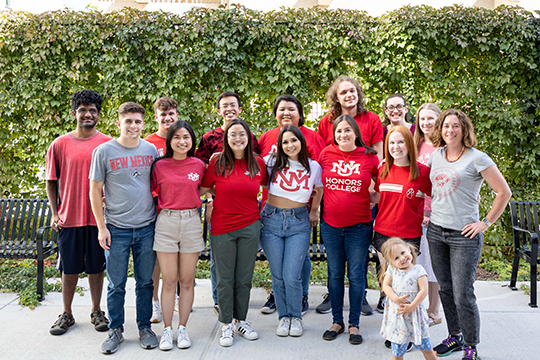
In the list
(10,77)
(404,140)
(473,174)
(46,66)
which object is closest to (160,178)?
(404,140)

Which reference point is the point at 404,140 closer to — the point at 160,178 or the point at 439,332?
the point at 439,332

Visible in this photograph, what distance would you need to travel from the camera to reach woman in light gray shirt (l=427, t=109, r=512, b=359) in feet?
9.78

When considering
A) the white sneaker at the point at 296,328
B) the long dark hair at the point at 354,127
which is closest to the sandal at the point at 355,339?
the white sneaker at the point at 296,328

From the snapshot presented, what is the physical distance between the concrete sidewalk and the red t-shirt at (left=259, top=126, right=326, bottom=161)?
1605 millimetres

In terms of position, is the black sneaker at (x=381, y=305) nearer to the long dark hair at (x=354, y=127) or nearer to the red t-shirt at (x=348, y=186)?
the red t-shirt at (x=348, y=186)

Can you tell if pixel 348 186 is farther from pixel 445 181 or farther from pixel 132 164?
pixel 132 164

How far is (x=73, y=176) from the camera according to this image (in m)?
3.54

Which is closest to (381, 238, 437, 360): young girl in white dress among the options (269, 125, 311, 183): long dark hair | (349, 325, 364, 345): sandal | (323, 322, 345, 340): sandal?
(349, 325, 364, 345): sandal

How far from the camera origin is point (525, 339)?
3.45 metres

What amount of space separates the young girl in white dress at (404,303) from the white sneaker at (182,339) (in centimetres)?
158

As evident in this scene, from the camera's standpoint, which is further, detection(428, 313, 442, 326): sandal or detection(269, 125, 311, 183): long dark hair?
detection(428, 313, 442, 326): sandal

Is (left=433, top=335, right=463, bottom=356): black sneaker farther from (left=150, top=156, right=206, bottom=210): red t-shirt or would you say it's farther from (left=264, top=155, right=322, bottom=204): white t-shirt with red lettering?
(left=150, top=156, right=206, bottom=210): red t-shirt

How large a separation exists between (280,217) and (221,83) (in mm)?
3044

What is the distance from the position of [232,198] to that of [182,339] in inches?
48.6
